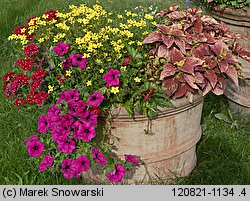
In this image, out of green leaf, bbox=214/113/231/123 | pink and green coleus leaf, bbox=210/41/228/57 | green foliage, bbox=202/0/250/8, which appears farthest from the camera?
green leaf, bbox=214/113/231/123

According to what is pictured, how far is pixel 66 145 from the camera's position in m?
2.25

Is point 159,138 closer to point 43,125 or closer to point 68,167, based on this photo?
point 68,167

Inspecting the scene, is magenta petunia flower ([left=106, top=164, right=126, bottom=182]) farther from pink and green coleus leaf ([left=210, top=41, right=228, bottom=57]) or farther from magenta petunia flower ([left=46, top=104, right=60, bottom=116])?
pink and green coleus leaf ([left=210, top=41, right=228, bottom=57])

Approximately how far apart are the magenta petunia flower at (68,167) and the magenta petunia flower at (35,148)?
139 mm

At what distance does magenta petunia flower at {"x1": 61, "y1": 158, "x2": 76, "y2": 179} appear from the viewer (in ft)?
7.48

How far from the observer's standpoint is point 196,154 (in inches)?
122

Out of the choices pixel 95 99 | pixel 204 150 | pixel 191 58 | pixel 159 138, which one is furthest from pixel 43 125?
pixel 204 150

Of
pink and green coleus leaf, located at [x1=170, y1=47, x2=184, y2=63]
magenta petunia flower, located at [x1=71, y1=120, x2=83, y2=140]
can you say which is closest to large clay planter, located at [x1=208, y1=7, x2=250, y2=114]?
pink and green coleus leaf, located at [x1=170, y1=47, x2=184, y2=63]

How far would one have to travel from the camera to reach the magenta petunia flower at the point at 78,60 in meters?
2.33

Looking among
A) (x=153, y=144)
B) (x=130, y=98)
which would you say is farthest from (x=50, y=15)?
(x=153, y=144)

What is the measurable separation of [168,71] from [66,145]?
697 mm

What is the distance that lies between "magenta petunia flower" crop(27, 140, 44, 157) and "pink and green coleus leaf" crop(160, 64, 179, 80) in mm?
764

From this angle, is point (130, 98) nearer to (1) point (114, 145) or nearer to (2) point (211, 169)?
(1) point (114, 145)

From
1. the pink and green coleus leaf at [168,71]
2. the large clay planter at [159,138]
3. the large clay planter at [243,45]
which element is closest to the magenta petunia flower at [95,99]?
the large clay planter at [159,138]
